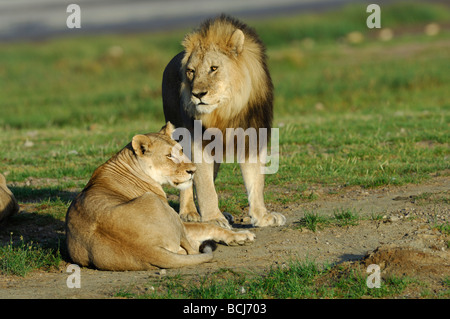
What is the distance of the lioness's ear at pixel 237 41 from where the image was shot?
654cm

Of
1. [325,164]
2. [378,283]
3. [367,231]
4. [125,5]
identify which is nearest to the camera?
[378,283]

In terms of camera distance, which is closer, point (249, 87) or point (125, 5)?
point (249, 87)

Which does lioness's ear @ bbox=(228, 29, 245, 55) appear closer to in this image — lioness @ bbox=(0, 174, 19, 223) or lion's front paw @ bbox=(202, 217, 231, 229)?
lion's front paw @ bbox=(202, 217, 231, 229)

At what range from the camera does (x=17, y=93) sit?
1948 cm

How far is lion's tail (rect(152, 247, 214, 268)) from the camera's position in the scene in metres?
5.50

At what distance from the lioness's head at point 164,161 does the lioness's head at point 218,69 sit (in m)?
0.47

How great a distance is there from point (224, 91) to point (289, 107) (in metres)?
9.12

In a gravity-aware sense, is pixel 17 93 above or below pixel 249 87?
below

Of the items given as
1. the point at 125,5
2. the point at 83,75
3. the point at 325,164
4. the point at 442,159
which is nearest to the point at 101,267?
the point at 325,164

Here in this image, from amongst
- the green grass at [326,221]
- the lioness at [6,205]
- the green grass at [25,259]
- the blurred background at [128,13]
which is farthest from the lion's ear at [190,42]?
the blurred background at [128,13]

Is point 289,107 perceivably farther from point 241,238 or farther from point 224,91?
point 241,238

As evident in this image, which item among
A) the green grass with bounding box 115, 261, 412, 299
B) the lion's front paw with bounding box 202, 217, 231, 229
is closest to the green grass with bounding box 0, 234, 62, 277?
the green grass with bounding box 115, 261, 412, 299
